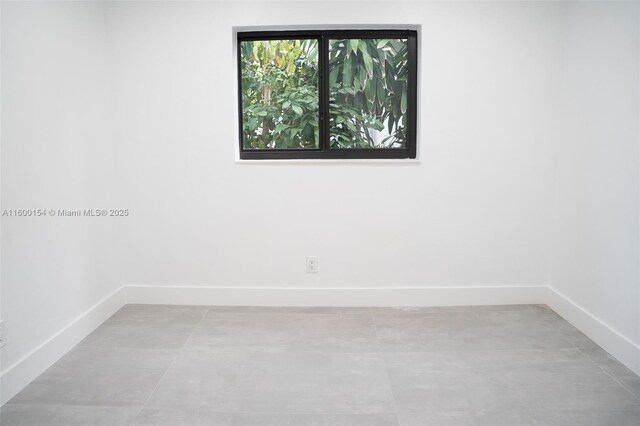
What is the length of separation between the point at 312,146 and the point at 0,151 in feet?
6.25

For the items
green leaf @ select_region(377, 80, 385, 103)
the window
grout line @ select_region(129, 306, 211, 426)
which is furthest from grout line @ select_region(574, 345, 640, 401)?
grout line @ select_region(129, 306, 211, 426)

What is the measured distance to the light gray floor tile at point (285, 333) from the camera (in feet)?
8.73

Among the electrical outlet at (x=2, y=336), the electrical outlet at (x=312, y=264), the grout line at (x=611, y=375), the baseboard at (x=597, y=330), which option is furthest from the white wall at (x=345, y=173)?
the electrical outlet at (x=2, y=336)

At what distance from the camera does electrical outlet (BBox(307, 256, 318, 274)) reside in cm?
334

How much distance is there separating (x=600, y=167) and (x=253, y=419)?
233cm

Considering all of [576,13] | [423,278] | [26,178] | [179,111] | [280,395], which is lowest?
[280,395]

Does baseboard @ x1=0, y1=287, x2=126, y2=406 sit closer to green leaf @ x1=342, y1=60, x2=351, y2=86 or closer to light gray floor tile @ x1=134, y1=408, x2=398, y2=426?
light gray floor tile @ x1=134, y1=408, x2=398, y2=426

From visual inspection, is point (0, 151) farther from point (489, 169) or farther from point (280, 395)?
point (489, 169)

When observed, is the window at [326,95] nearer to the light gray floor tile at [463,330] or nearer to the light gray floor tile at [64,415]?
the light gray floor tile at [463,330]

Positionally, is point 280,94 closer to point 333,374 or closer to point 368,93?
point 368,93

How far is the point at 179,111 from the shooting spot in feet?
10.7

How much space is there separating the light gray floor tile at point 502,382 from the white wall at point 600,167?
1.03ft

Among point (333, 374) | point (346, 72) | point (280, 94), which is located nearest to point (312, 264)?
point (333, 374)

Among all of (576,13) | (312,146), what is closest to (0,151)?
(312,146)
